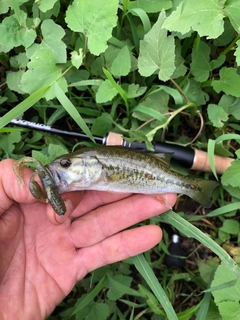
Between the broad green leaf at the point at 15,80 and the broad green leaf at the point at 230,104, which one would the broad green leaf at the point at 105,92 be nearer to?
the broad green leaf at the point at 15,80

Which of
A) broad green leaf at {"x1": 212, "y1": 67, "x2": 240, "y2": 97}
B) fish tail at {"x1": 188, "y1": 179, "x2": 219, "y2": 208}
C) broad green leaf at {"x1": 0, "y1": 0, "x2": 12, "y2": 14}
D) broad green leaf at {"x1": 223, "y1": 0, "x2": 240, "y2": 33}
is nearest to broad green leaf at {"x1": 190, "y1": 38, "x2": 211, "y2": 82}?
broad green leaf at {"x1": 212, "y1": 67, "x2": 240, "y2": 97}

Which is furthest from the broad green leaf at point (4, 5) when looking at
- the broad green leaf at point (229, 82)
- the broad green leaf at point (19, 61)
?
the broad green leaf at point (229, 82)

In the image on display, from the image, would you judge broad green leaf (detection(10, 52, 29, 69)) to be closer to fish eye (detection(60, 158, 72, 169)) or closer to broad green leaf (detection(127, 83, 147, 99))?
broad green leaf (detection(127, 83, 147, 99))

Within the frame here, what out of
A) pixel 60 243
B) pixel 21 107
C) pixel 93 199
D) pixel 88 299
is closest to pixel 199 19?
pixel 21 107

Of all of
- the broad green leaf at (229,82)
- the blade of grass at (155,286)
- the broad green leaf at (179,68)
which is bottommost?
the blade of grass at (155,286)

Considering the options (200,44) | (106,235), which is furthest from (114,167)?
(200,44)

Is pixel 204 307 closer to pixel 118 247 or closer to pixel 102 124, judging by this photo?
pixel 118 247
